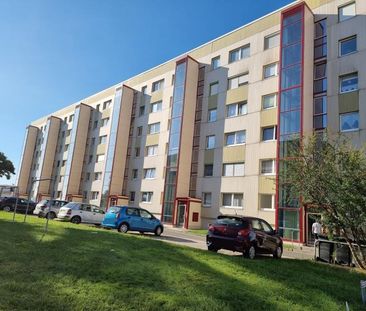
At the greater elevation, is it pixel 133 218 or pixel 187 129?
pixel 187 129

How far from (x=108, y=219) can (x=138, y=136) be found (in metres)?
24.7

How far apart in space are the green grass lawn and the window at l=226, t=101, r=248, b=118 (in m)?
22.3

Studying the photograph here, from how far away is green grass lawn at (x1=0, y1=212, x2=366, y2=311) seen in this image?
5.80 m

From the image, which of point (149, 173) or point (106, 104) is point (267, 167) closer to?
point (149, 173)

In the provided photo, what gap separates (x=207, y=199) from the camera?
33.2m

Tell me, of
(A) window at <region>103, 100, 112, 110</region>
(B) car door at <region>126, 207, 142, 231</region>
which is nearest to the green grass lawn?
(B) car door at <region>126, 207, 142, 231</region>

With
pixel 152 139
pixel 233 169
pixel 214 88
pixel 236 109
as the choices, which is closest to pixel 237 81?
pixel 236 109

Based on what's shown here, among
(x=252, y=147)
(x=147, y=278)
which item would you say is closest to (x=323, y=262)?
(x=147, y=278)

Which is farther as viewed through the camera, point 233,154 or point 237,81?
point 237,81

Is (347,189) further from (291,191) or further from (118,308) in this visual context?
(118,308)

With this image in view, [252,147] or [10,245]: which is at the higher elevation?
[252,147]

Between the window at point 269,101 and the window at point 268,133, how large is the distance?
1.82 m

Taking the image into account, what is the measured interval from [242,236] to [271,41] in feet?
74.5

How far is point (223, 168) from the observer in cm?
3216
